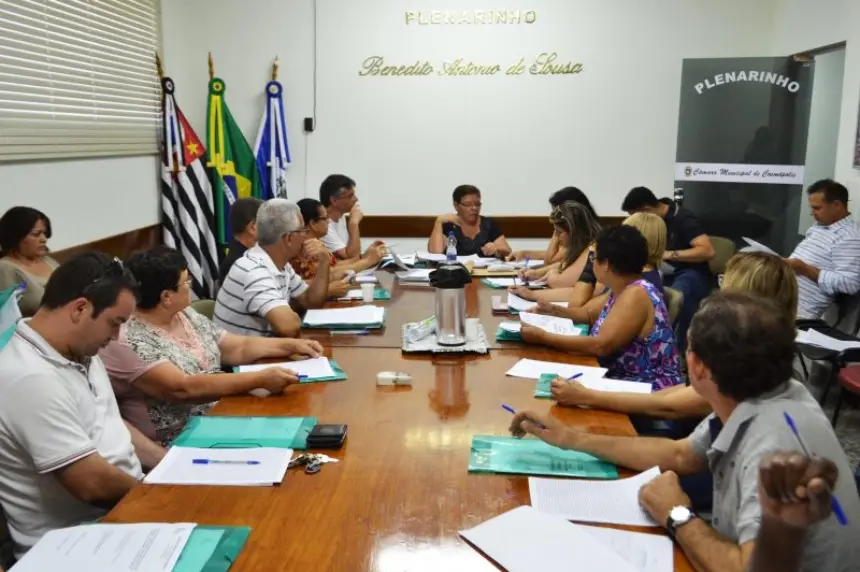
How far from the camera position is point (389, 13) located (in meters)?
5.94

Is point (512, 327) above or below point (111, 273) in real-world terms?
below

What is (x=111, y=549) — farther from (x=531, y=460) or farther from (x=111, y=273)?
(x=531, y=460)

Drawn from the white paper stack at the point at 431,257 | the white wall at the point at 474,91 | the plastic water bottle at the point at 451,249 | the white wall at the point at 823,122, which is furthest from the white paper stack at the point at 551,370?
the white wall at the point at 474,91

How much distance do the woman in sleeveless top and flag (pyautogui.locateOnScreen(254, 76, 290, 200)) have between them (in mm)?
3695

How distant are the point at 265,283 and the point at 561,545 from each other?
204 centimetres

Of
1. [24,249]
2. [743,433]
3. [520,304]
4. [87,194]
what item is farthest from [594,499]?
[87,194]

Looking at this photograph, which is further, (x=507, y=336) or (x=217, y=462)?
(x=507, y=336)

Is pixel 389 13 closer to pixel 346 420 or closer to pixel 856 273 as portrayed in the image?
pixel 856 273

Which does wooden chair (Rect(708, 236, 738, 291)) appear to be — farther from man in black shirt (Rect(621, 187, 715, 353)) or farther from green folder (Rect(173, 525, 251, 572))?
green folder (Rect(173, 525, 251, 572))

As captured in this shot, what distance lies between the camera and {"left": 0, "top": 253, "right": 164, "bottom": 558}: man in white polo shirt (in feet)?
5.51

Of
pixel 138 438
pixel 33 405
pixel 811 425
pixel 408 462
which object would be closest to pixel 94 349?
pixel 33 405

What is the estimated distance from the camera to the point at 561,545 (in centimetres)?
138

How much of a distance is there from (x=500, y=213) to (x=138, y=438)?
4.39 meters

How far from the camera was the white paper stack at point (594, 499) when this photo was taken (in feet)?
4.97
